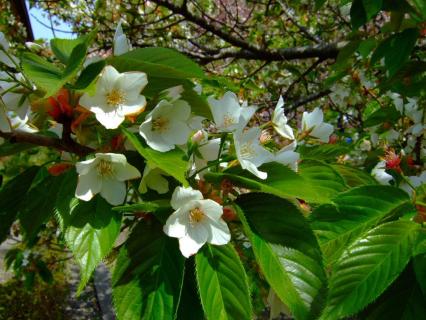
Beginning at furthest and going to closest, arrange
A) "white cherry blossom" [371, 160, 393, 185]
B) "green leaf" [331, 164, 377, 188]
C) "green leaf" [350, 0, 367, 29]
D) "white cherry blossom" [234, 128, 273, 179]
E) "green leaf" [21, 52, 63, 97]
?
"white cherry blossom" [371, 160, 393, 185], "green leaf" [350, 0, 367, 29], "green leaf" [331, 164, 377, 188], "white cherry blossom" [234, 128, 273, 179], "green leaf" [21, 52, 63, 97]

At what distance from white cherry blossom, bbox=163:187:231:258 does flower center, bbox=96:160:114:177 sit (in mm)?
104

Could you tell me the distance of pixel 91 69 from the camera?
2.36 feet

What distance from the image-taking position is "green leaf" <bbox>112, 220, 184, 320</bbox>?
668 millimetres

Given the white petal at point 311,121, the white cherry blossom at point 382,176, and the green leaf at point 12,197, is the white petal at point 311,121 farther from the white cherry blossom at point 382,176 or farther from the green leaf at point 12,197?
the green leaf at point 12,197

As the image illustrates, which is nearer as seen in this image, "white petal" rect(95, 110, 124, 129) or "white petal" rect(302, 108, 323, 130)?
"white petal" rect(95, 110, 124, 129)

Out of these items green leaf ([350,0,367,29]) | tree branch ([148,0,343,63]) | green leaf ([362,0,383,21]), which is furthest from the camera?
tree branch ([148,0,343,63])

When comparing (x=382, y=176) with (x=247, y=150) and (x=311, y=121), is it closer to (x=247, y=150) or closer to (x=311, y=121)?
(x=311, y=121)

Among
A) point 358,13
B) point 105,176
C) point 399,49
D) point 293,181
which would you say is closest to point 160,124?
point 105,176

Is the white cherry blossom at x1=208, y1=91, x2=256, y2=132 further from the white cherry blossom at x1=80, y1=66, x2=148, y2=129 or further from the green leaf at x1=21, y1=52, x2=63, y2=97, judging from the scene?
the green leaf at x1=21, y1=52, x2=63, y2=97

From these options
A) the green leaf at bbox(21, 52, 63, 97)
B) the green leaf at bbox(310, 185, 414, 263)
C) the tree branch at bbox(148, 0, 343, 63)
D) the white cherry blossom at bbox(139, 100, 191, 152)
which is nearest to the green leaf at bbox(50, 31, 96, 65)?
the green leaf at bbox(21, 52, 63, 97)

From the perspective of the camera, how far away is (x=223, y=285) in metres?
0.70

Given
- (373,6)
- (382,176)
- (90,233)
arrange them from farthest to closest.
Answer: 1. (382,176)
2. (373,6)
3. (90,233)

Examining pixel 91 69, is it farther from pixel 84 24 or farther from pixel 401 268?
pixel 84 24

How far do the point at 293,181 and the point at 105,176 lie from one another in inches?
11.3
